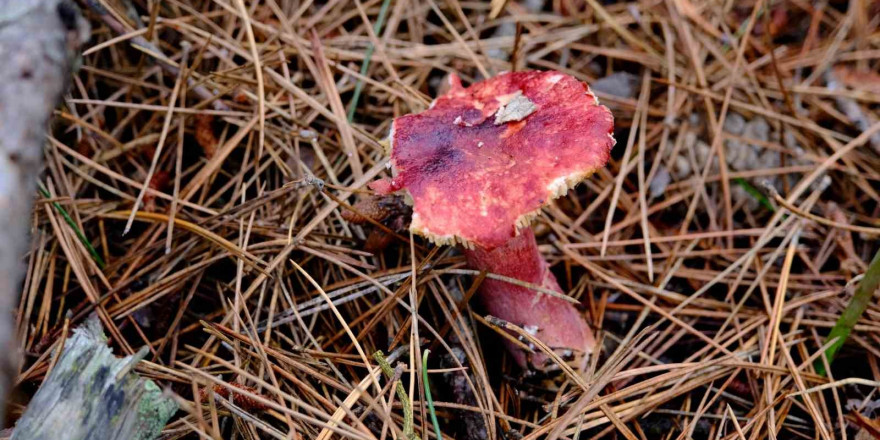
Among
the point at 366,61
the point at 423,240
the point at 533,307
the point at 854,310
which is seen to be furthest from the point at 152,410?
the point at 854,310

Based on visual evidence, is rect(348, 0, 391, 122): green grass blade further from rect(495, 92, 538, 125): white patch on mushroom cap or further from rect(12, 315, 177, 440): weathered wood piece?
rect(12, 315, 177, 440): weathered wood piece

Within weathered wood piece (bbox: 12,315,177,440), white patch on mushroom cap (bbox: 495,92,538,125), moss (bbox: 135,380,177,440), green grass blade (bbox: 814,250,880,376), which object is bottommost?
green grass blade (bbox: 814,250,880,376)

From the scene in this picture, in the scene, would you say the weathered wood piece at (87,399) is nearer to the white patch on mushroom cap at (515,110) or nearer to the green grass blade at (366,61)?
the white patch on mushroom cap at (515,110)

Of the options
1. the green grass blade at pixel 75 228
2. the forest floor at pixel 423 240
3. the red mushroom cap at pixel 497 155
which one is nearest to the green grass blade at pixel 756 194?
the forest floor at pixel 423 240

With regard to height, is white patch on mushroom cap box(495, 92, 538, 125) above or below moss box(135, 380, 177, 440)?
above

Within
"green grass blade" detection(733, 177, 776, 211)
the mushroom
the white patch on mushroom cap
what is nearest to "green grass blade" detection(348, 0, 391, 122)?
the mushroom

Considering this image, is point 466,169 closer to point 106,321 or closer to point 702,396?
point 702,396
